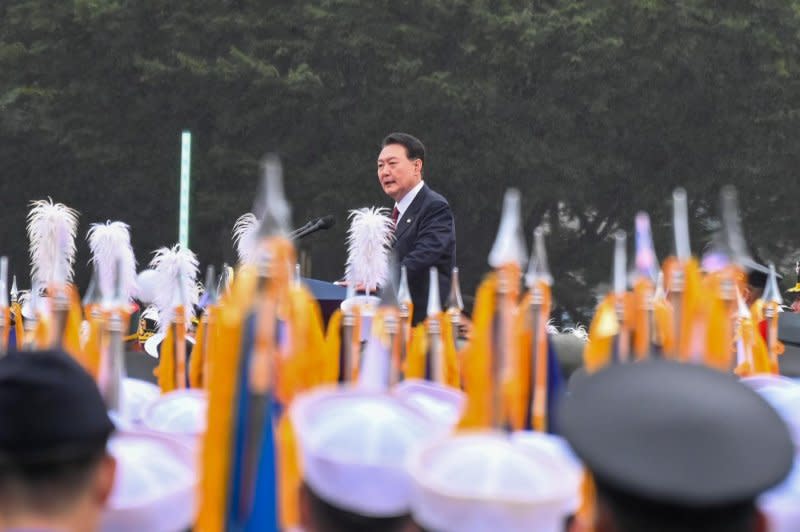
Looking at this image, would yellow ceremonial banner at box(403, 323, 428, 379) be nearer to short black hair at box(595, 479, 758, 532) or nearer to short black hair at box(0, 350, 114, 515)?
short black hair at box(0, 350, 114, 515)

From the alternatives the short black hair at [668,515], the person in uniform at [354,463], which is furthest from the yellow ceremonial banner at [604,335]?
the short black hair at [668,515]

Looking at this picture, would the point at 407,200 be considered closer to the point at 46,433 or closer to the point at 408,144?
the point at 408,144

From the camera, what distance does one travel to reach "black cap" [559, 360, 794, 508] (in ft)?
5.24

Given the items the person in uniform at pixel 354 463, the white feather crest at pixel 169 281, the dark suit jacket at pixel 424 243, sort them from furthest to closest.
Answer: the dark suit jacket at pixel 424 243 < the white feather crest at pixel 169 281 < the person in uniform at pixel 354 463

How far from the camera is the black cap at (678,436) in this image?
5.24 ft

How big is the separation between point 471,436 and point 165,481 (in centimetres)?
54

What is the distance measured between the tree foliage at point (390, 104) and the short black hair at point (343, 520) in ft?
66.1

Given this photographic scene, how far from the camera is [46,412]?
6.41ft

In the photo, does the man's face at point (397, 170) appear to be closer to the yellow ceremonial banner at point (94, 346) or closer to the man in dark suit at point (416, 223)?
the man in dark suit at point (416, 223)

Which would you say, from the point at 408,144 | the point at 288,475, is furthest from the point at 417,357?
the point at 408,144

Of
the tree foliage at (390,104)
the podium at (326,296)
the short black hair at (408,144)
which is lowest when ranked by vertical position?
the podium at (326,296)

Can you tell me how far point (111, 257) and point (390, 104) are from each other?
19054 mm

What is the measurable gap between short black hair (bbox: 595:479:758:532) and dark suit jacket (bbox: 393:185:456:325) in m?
4.28

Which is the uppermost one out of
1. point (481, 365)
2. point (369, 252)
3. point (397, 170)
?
point (397, 170)
